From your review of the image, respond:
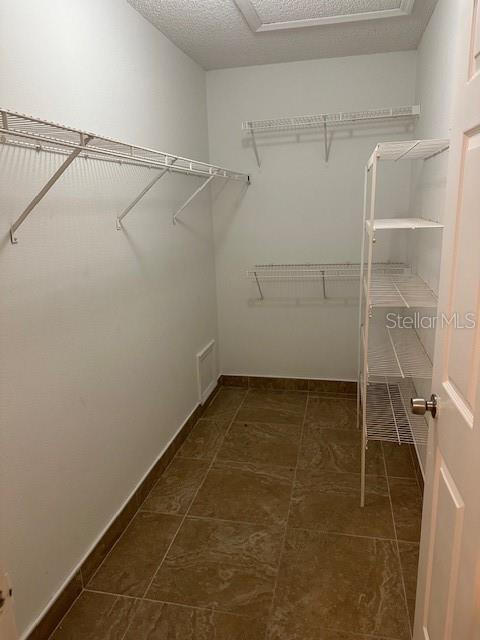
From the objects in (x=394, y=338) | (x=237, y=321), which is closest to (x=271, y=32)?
(x=237, y=321)

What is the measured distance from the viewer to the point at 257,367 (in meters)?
3.61

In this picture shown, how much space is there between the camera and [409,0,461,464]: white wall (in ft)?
6.21

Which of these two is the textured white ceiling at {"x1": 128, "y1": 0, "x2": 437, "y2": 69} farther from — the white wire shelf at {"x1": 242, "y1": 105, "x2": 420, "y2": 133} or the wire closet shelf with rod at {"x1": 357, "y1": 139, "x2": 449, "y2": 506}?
the wire closet shelf with rod at {"x1": 357, "y1": 139, "x2": 449, "y2": 506}

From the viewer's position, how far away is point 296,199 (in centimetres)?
320

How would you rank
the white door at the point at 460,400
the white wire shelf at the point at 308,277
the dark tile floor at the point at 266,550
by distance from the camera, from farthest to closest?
the white wire shelf at the point at 308,277
the dark tile floor at the point at 266,550
the white door at the point at 460,400

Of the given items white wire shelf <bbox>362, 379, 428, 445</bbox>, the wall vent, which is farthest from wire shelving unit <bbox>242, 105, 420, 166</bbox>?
white wire shelf <bbox>362, 379, 428, 445</bbox>

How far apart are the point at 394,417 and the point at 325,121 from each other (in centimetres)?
197

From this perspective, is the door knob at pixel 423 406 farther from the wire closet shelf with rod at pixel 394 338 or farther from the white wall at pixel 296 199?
the white wall at pixel 296 199

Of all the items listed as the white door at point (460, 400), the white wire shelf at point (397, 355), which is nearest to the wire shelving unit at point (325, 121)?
the white wire shelf at point (397, 355)

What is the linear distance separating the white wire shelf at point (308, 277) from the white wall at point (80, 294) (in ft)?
3.11

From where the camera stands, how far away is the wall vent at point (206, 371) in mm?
3133

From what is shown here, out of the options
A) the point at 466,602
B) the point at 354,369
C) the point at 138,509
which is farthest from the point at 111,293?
the point at 354,369

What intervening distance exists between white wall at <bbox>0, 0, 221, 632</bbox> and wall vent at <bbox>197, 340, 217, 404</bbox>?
493mm

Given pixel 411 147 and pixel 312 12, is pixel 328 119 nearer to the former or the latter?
pixel 312 12
